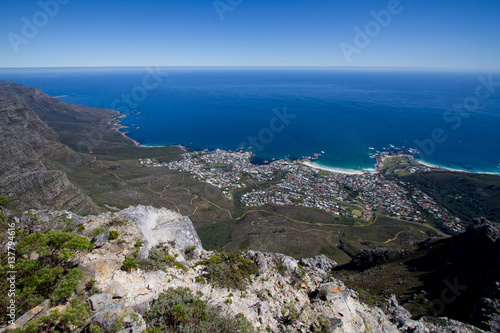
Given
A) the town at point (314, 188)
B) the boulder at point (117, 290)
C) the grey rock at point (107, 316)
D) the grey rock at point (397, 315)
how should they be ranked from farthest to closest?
1. the town at point (314, 188)
2. the grey rock at point (397, 315)
3. the boulder at point (117, 290)
4. the grey rock at point (107, 316)

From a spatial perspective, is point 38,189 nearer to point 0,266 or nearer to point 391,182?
point 0,266

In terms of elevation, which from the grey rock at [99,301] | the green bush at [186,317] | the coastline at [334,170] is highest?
the grey rock at [99,301]

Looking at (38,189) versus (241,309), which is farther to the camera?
(38,189)

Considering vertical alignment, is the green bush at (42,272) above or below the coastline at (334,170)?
above

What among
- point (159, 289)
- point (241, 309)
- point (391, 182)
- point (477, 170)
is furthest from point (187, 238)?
point (477, 170)

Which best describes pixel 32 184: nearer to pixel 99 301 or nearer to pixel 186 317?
pixel 99 301

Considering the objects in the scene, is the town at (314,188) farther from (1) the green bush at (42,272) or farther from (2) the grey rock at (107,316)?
(2) the grey rock at (107,316)

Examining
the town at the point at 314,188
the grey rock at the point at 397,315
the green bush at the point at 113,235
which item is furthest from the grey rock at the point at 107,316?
the town at the point at 314,188
